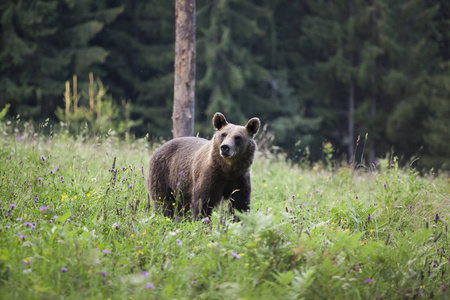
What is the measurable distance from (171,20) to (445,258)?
21417 millimetres

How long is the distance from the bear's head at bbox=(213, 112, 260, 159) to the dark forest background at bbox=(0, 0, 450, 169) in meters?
14.8

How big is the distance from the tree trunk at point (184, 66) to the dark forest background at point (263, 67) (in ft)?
41.3

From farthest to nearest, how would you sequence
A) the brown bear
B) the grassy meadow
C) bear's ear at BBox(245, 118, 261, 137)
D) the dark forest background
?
the dark forest background → bear's ear at BBox(245, 118, 261, 137) → the brown bear → the grassy meadow

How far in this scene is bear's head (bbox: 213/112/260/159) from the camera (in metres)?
4.71

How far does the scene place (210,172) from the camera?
16.1 ft

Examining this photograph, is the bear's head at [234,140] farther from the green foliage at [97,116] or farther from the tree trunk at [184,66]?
the tree trunk at [184,66]

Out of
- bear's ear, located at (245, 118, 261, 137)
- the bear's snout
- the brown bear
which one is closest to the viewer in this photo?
the bear's snout

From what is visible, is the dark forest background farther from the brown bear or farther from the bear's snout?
the bear's snout

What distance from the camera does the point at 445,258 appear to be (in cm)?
425

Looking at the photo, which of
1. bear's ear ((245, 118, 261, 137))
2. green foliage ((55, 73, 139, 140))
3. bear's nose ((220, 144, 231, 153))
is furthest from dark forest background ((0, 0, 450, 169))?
bear's nose ((220, 144, 231, 153))

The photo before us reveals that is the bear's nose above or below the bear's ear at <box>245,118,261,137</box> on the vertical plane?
below

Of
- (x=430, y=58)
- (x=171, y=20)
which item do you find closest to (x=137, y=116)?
(x=171, y=20)

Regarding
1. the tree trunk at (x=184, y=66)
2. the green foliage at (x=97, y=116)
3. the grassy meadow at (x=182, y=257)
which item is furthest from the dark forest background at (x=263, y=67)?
the grassy meadow at (x=182, y=257)

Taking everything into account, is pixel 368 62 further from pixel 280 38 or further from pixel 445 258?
pixel 445 258
